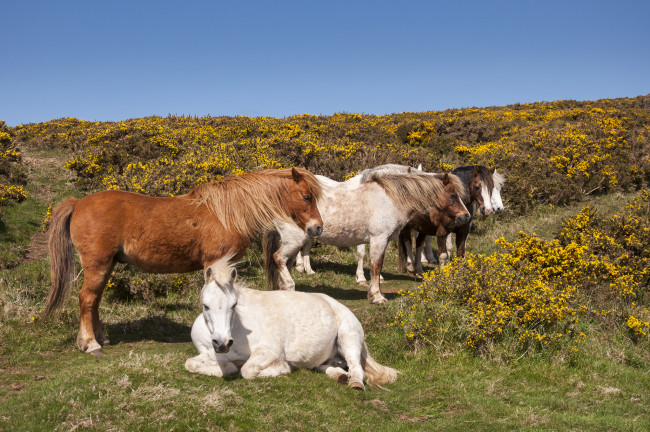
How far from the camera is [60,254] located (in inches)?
257

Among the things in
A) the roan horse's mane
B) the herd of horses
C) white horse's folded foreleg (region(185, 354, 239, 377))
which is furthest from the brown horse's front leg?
white horse's folded foreleg (region(185, 354, 239, 377))

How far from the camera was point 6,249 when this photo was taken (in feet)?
34.4

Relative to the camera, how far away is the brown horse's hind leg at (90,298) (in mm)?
6328

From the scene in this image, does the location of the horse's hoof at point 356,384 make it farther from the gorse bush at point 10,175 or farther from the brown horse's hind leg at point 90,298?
the gorse bush at point 10,175

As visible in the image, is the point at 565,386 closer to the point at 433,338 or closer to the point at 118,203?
the point at 433,338

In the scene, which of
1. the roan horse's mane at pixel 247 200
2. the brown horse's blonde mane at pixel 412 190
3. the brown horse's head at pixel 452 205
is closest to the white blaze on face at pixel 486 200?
the brown horse's head at pixel 452 205

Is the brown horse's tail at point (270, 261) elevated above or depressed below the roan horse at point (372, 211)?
below

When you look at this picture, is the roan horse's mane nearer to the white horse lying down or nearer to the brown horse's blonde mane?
the white horse lying down

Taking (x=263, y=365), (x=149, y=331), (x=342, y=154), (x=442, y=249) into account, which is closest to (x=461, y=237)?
(x=442, y=249)

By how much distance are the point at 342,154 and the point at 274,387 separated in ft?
46.6

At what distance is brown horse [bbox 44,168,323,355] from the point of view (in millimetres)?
6336

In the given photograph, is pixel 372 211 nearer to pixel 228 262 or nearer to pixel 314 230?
pixel 314 230

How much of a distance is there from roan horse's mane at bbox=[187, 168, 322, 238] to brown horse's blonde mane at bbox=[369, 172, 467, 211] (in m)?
3.02

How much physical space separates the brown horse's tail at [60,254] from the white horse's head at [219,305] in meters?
2.58
